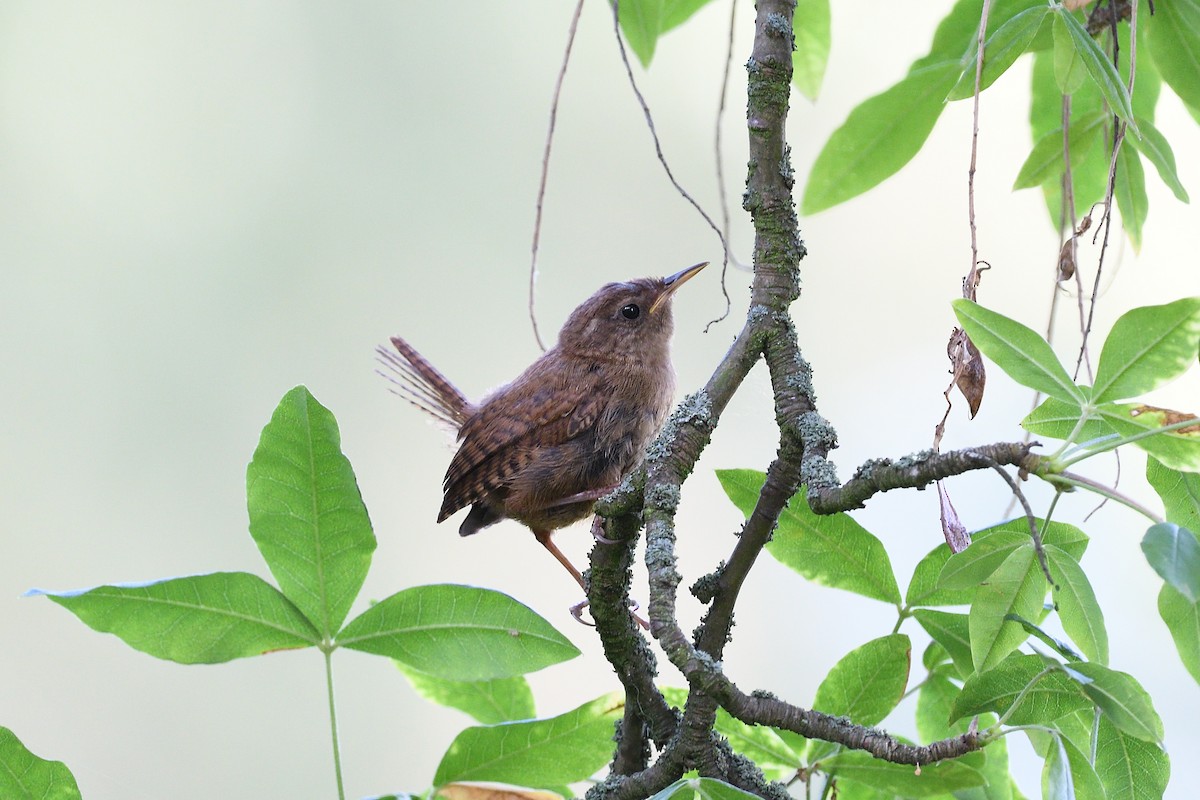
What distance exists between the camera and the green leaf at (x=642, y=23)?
1.60 meters

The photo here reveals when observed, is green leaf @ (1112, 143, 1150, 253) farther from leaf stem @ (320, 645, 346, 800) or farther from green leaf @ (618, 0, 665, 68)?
leaf stem @ (320, 645, 346, 800)

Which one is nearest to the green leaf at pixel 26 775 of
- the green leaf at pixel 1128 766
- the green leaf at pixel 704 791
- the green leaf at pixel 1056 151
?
the green leaf at pixel 704 791

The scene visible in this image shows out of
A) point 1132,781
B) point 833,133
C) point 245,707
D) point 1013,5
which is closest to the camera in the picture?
point 1132,781

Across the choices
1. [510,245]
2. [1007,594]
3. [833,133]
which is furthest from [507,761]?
[510,245]

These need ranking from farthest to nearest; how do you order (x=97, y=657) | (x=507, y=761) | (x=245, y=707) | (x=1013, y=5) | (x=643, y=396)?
(x=97, y=657) → (x=245, y=707) → (x=643, y=396) → (x=1013, y=5) → (x=507, y=761)

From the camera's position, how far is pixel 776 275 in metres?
1.13

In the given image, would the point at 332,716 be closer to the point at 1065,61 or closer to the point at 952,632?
the point at 952,632

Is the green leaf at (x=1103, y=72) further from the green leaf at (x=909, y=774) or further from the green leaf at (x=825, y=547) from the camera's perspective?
the green leaf at (x=909, y=774)

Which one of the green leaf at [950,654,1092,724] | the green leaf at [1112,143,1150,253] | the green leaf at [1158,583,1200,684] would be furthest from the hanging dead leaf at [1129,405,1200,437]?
the green leaf at [1112,143,1150,253]

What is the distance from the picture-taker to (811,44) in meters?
1.61

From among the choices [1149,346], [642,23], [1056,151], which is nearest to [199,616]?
[1149,346]

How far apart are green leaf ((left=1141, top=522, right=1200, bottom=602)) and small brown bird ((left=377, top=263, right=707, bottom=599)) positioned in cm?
116

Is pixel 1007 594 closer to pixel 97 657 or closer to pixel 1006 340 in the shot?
pixel 1006 340

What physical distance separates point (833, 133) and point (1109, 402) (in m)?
0.65
